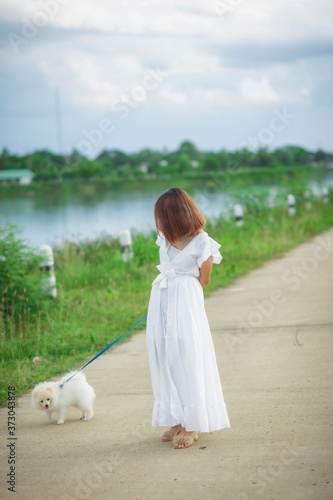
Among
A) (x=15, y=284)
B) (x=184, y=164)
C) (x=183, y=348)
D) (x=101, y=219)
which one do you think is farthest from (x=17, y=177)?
(x=183, y=348)

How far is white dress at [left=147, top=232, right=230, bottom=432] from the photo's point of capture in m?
4.11

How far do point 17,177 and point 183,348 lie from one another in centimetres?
5979

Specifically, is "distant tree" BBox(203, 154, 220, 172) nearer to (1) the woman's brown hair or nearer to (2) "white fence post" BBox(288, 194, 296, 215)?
(2) "white fence post" BBox(288, 194, 296, 215)

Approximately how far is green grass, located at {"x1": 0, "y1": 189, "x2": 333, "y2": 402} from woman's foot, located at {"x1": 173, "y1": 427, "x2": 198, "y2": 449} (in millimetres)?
2026

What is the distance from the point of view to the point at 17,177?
202 feet

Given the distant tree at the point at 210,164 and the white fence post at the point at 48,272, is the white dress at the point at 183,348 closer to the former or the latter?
the white fence post at the point at 48,272

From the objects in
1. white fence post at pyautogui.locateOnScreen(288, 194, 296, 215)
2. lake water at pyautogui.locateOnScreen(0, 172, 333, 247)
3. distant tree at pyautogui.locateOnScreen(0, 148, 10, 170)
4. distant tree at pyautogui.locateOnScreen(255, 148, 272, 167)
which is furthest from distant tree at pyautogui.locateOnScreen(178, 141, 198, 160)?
white fence post at pyautogui.locateOnScreen(288, 194, 296, 215)

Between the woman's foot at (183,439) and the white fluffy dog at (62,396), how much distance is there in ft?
2.96

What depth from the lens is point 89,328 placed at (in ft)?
24.9

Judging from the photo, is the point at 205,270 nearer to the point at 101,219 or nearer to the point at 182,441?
the point at 182,441

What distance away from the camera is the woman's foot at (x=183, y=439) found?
4109 millimetres

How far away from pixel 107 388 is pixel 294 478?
7.97ft

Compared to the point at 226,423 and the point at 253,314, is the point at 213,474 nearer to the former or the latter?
the point at 226,423

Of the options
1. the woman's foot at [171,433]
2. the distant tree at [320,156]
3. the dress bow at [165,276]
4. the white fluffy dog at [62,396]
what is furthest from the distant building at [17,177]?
the woman's foot at [171,433]
